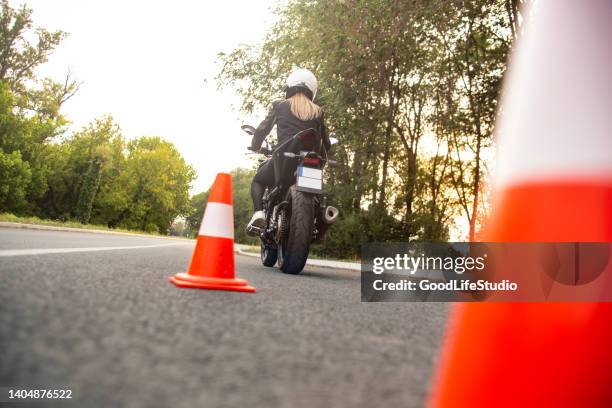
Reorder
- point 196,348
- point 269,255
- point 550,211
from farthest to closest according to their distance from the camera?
point 269,255 → point 550,211 → point 196,348

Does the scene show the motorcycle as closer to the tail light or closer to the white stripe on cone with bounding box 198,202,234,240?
the tail light

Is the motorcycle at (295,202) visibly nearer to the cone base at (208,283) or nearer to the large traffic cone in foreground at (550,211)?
the cone base at (208,283)

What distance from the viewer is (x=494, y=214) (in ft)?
6.03

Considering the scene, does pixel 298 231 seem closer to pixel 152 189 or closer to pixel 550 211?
pixel 550 211

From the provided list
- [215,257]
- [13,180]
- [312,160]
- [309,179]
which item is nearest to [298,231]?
[309,179]

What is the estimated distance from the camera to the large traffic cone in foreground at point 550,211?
1.40 meters

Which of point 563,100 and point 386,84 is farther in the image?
point 386,84

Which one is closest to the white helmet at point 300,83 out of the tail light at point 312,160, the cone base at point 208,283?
the tail light at point 312,160

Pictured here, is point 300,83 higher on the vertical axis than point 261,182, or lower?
higher

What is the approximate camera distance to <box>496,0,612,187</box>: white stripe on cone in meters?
1.79

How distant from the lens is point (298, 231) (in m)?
5.55

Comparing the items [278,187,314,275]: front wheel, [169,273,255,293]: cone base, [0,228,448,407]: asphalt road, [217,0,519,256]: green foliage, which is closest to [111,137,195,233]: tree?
[217,0,519,256]: green foliage

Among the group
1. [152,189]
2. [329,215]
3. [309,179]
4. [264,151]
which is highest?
[152,189]

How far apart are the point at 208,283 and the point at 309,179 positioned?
2591 millimetres
